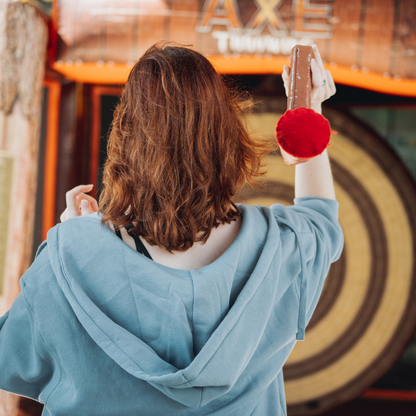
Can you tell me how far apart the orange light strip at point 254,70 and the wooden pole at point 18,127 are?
5.0 inches

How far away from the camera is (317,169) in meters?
0.55

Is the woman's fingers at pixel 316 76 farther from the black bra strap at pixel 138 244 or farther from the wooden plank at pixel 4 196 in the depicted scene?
the wooden plank at pixel 4 196

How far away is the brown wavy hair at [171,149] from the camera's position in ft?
1.37

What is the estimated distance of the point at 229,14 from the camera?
102cm

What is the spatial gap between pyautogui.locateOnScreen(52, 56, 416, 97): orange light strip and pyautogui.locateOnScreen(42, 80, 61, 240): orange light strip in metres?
0.09

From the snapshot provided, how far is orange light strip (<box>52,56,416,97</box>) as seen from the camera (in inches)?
40.6

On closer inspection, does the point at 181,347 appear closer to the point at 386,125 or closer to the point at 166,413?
the point at 166,413

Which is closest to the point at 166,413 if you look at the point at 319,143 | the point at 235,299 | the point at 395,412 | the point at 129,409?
the point at 129,409

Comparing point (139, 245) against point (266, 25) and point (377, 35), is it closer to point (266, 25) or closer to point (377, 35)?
point (266, 25)

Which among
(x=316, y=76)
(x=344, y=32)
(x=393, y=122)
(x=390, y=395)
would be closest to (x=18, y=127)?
(x=316, y=76)

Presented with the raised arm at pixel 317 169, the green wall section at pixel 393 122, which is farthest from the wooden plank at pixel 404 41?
the raised arm at pixel 317 169

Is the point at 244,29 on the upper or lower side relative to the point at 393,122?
upper

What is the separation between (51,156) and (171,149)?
2.88 feet

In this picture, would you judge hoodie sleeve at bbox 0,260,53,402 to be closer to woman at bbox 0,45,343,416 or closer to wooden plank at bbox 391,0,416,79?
woman at bbox 0,45,343,416
